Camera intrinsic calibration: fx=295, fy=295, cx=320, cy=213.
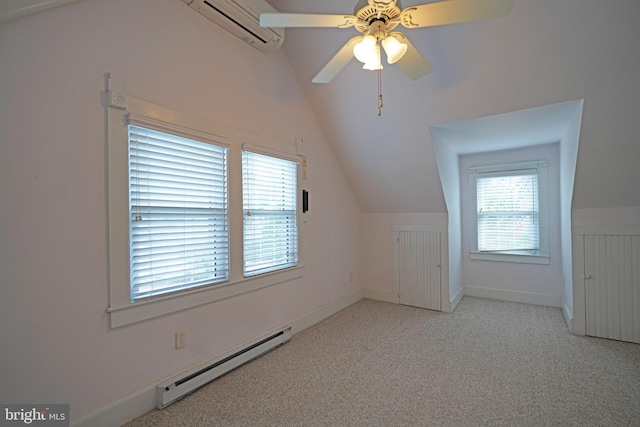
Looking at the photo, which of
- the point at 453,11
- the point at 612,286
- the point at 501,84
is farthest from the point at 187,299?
the point at 612,286

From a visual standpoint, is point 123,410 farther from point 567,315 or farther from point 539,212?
point 539,212

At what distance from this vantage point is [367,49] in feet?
5.53

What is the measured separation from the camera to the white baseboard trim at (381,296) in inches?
169

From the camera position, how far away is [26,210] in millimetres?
1502

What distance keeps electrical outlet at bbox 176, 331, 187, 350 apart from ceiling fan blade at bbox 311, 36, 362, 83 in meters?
2.12

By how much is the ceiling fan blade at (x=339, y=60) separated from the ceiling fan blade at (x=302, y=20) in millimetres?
107

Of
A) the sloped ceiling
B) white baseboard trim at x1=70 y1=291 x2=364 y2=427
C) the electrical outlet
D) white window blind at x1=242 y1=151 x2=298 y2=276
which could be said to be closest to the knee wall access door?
the sloped ceiling

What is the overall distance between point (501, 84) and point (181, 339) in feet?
11.0

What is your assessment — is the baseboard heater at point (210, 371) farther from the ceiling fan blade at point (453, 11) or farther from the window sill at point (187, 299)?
the ceiling fan blade at point (453, 11)

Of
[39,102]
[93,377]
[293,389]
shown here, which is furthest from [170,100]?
[293,389]

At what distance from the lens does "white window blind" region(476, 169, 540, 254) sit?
4164 millimetres

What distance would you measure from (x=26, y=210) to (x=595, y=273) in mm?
4629

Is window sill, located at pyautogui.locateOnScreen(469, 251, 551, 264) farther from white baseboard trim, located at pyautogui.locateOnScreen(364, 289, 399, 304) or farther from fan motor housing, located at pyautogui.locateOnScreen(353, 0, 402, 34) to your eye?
fan motor housing, located at pyautogui.locateOnScreen(353, 0, 402, 34)

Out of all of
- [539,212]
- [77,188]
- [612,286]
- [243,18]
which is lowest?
[612,286]
